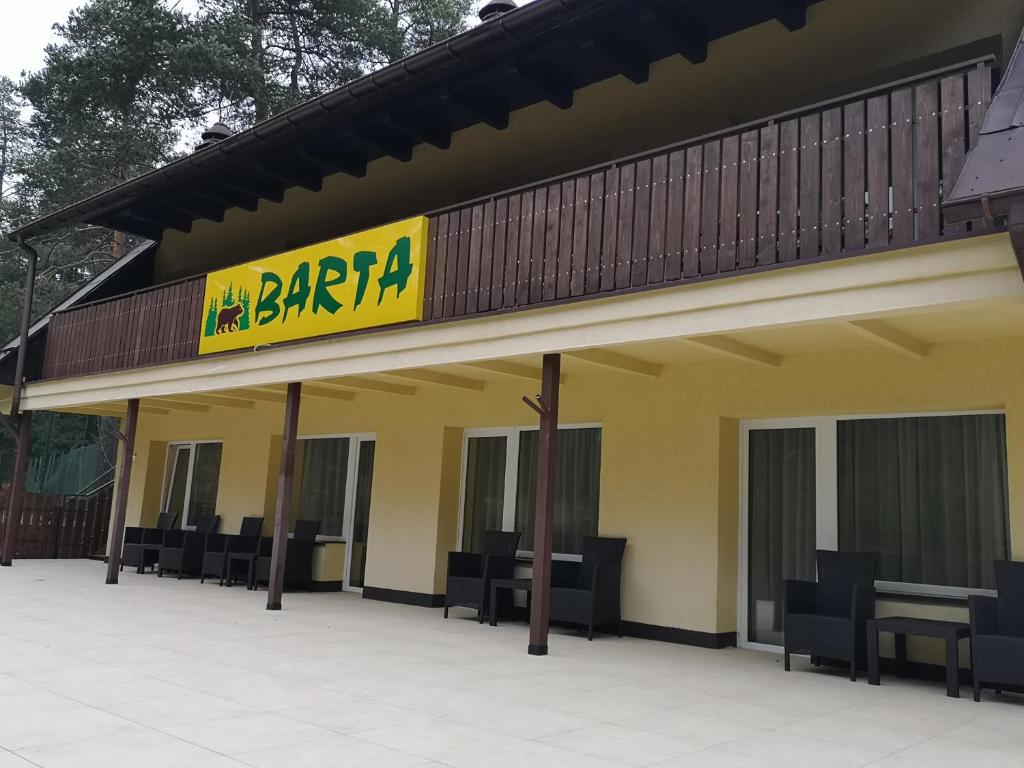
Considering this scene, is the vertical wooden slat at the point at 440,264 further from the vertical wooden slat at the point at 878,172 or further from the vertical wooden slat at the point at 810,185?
the vertical wooden slat at the point at 878,172

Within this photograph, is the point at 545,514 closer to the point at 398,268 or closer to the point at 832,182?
the point at 398,268

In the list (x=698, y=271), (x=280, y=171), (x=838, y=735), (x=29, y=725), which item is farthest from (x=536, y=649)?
(x=280, y=171)

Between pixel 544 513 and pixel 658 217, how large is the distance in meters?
2.69

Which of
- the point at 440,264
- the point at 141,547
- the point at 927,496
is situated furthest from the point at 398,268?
the point at 141,547

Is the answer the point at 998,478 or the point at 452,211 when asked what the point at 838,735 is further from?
the point at 452,211

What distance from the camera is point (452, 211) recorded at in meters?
8.41

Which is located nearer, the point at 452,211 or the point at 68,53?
the point at 452,211

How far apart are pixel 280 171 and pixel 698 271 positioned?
23.0 ft

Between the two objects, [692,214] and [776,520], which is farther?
[776,520]

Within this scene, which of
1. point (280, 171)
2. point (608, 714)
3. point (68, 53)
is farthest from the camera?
point (68, 53)

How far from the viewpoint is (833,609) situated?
741 cm

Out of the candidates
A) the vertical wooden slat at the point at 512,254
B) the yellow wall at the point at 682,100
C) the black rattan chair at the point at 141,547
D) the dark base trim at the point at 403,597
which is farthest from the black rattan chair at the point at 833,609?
the black rattan chair at the point at 141,547

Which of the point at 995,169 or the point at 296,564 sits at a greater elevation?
the point at 995,169

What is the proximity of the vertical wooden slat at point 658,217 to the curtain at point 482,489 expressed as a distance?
15.6 ft
